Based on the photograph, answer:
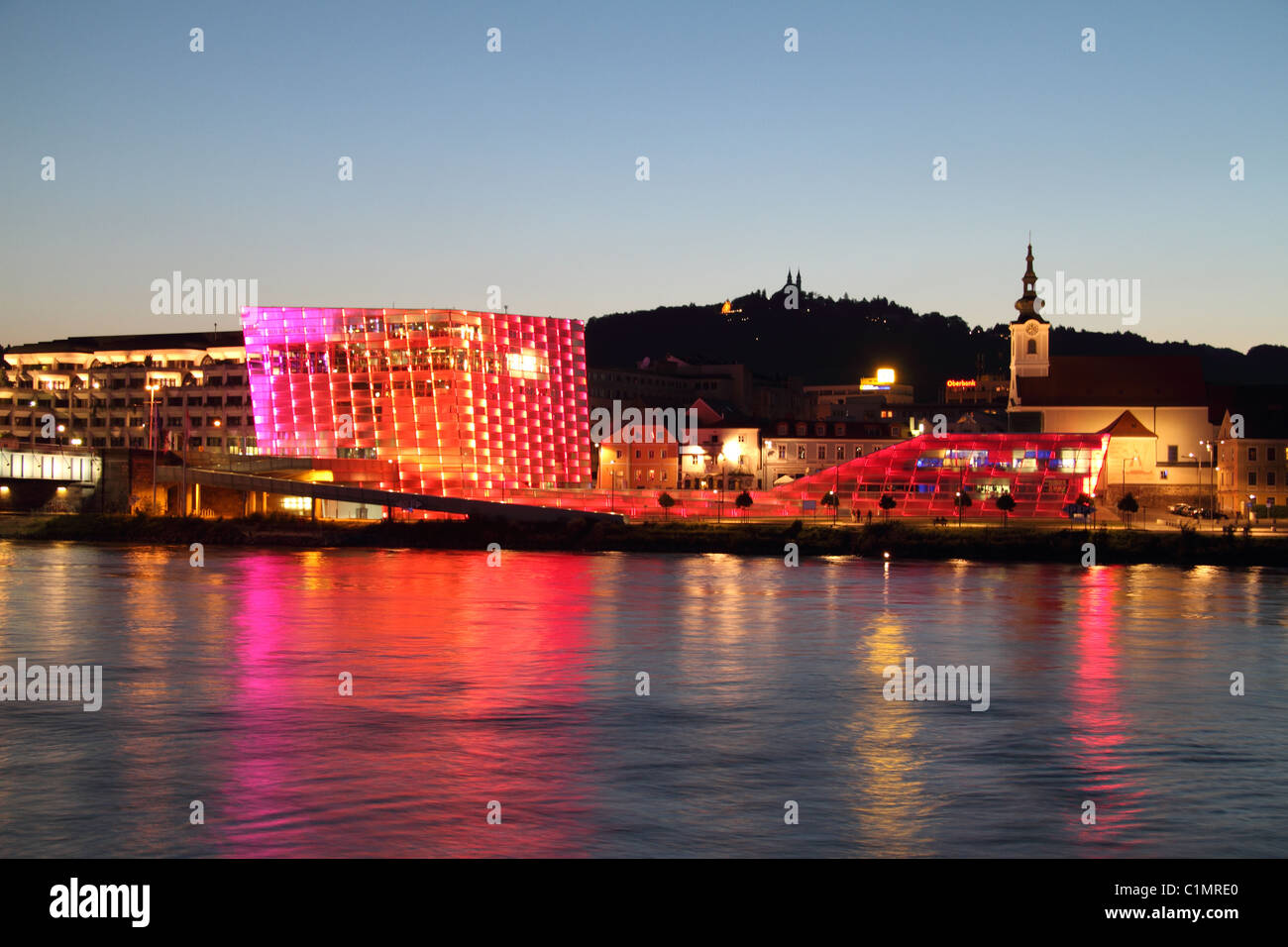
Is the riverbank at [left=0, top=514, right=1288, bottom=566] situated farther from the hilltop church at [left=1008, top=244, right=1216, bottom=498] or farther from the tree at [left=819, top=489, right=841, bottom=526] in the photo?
the hilltop church at [left=1008, top=244, right=1216, bottom=498]

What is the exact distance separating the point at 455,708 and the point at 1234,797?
1149cm

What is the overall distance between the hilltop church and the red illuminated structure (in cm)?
1704

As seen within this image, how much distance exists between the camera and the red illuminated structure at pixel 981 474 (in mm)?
69438

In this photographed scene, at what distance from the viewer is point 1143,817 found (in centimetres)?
1616

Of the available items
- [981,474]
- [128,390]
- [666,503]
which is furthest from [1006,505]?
[128,390]

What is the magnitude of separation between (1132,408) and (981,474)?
2783 centimetres

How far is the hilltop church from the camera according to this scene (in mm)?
88375

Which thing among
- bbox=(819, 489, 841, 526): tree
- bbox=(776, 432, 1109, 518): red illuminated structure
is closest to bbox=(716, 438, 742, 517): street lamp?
bbox=(819, 489, 841, 526): tree

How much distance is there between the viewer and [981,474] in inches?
2763

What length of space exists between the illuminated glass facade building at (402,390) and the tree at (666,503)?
9891 mm

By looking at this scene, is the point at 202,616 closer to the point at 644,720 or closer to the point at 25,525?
the point at 644,720

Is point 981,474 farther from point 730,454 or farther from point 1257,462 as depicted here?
point 730,454
